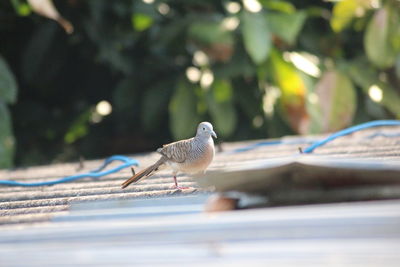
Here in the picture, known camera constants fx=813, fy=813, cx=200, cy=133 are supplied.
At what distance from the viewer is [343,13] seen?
239 inches

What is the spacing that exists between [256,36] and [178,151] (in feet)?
10.0

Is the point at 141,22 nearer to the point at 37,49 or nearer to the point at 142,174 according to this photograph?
the point at 37,49

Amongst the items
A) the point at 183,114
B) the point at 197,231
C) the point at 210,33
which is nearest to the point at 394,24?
the point at 210,33

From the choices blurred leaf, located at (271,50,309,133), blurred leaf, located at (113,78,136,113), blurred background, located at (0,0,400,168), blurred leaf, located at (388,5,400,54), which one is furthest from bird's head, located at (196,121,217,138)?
blurred leaf, located at (113,78,136,113)

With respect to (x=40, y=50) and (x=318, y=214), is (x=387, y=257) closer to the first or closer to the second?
(x=318, y=214)

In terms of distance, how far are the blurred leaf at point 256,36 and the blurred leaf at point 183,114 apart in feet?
2.43

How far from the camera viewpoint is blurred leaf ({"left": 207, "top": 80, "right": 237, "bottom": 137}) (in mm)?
6262

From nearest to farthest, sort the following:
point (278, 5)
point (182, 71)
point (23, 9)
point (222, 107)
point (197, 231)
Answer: point (197, 231), point (278, 5), point (222, 107), point (23, 9), point (182, 71)

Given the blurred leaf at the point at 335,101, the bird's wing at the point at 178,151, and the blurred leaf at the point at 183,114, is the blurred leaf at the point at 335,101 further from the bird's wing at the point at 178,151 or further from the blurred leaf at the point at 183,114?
the bird's wing at the point at 178,151

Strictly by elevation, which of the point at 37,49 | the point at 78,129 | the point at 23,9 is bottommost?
the point at 78,129

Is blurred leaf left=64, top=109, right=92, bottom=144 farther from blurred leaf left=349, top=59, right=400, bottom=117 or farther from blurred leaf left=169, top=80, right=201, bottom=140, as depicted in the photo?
blurred leaf left=349, top=59, right=400, bottom=117

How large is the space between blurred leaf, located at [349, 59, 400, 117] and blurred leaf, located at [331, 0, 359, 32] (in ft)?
1.09

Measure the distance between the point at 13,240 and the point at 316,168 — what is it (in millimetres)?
762

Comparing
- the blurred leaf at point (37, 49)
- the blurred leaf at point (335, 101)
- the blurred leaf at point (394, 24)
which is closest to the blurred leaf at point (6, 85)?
the blurred leaf at point (37, 49)
